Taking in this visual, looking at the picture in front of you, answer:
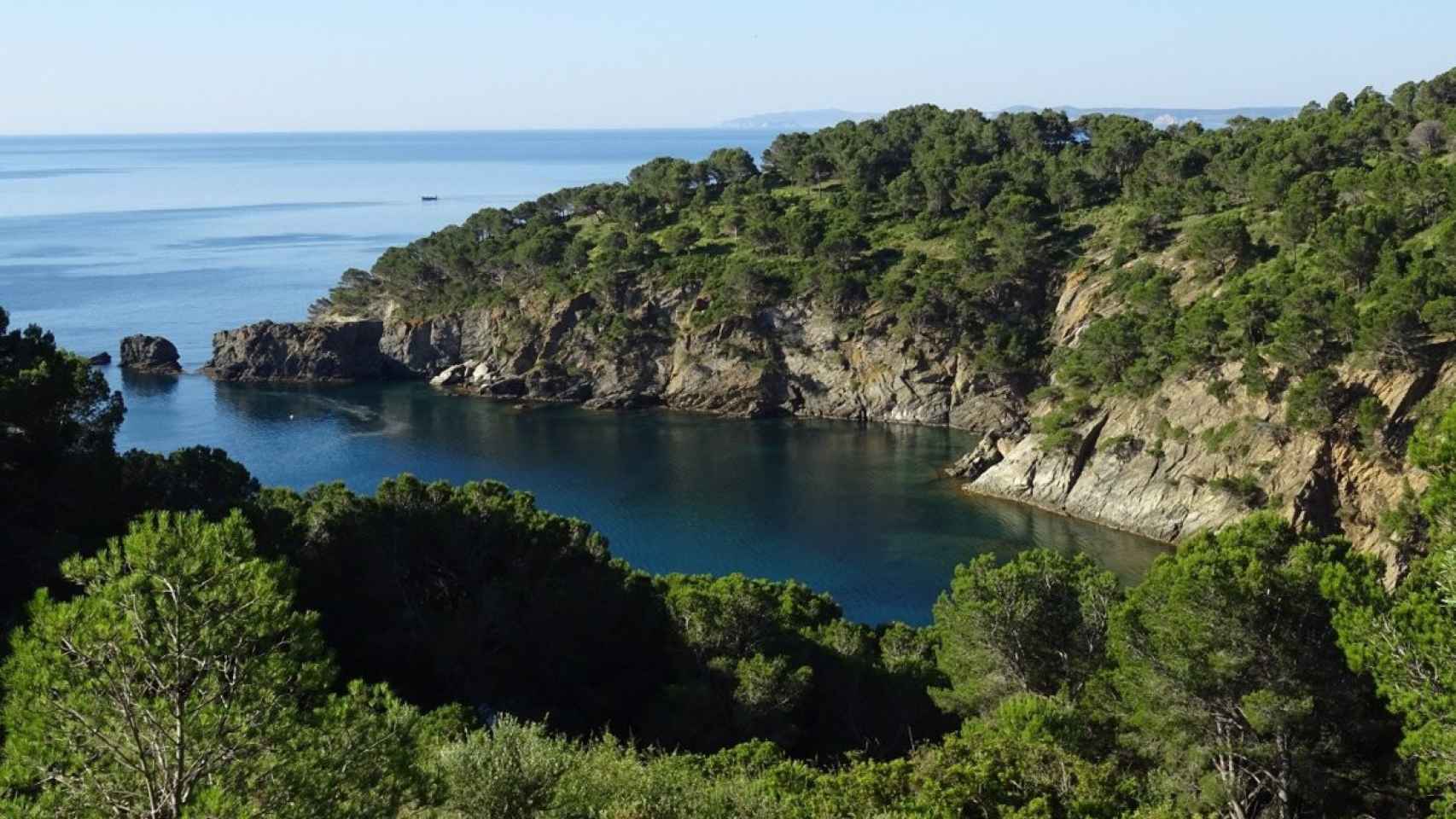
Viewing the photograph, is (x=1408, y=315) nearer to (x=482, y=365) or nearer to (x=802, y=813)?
(x=802, y=813)

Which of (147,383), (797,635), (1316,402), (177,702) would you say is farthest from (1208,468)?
(147,383)

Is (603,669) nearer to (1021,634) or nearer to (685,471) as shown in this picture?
(1021,634)

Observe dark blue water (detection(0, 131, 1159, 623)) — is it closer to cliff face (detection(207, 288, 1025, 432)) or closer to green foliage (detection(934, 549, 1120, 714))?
cliff face (detection(207, 288, 1025, 432))

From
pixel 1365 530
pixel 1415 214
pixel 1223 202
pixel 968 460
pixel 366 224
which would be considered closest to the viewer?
pixel 1365 530

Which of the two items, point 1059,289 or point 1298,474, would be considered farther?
point 1059,289

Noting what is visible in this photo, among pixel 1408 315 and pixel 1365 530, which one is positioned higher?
pixel 1408 315

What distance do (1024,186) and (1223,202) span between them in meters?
14.7

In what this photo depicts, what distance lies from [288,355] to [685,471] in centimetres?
4026

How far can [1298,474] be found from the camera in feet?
169

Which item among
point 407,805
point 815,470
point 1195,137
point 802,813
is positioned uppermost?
point 1195,137

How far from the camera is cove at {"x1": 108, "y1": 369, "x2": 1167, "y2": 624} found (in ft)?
173

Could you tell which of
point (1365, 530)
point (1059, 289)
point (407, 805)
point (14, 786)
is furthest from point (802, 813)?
point (1059, 289)

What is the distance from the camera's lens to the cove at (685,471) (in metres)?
52.8

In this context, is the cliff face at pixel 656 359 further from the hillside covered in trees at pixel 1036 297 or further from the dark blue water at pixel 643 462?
the dark blue water at pixel 643 462
